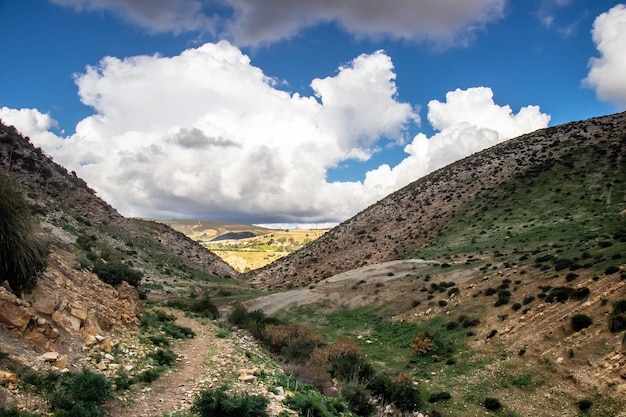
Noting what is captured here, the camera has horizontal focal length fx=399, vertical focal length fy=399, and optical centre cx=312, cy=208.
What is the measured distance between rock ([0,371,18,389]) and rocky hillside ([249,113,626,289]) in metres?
54.0

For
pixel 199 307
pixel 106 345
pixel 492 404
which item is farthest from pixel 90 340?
pixel 199 307

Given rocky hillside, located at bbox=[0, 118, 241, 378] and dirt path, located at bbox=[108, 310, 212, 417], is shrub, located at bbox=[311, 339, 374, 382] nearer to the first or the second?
dirt path, located at bbox=[108, 310, 212, 417]

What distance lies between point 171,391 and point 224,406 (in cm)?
320

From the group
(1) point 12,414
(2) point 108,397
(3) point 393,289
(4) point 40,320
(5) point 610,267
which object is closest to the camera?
(1) point 12,414

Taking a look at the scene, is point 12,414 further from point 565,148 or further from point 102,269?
point 565,148

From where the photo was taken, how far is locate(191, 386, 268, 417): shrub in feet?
36.1

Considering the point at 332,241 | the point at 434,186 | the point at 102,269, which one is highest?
the point at 434,186

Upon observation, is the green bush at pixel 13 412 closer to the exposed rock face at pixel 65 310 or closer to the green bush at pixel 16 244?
the exposed rock face at pixel 65 310

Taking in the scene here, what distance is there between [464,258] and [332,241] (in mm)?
46217

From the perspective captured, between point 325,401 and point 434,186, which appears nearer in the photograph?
point 325,401

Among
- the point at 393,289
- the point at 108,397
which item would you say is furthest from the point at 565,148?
the point at 108,397

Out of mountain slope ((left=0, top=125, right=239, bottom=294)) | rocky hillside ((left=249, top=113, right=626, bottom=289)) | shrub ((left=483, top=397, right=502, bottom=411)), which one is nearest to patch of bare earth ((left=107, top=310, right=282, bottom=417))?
shrub ((left=483, top=397, right=502, bottom=411))

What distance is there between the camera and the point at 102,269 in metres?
23.7

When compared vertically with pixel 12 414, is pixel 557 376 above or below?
below
